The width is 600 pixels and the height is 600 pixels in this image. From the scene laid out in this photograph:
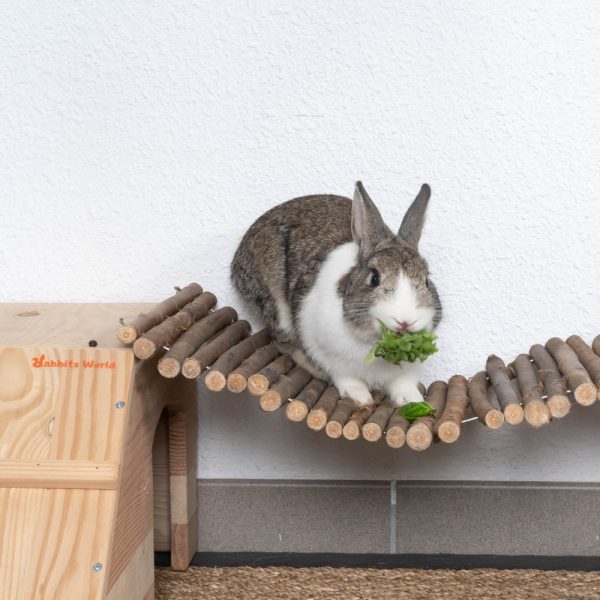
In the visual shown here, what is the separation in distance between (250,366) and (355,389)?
0.30 m

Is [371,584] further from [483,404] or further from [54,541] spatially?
[54,541]

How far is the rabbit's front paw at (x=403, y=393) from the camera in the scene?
7.37 feet

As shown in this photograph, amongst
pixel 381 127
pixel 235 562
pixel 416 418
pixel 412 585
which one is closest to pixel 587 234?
pixel 381 127

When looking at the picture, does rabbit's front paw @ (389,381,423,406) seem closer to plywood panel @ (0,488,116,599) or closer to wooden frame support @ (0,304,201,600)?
wooden frame support @ (0,304,201,600)

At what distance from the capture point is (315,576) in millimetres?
2518

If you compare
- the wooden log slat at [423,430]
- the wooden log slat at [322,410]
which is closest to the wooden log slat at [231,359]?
the wooden log slat at [322,410]

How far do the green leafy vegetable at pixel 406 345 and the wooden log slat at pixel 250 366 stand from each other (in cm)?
31

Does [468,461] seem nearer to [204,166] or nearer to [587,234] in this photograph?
[587,234]

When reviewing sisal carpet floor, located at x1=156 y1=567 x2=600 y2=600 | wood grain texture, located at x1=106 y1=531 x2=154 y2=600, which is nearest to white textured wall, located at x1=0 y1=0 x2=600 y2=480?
sisal carpet floor, located at x1=156 y1=567 x2=600 y2=600

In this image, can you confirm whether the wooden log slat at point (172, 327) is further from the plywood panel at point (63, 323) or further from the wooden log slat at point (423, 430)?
the wooden log slat at point (423, 430)

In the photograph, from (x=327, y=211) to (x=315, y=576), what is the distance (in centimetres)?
105

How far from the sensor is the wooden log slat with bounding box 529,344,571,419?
1968 millimetres

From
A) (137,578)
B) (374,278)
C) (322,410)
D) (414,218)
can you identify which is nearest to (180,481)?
(137,578)

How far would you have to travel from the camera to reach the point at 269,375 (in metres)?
2.12
